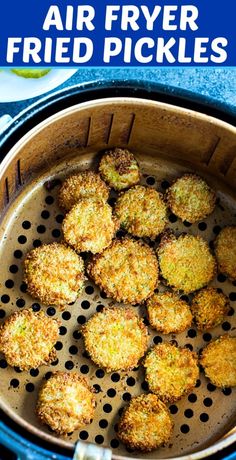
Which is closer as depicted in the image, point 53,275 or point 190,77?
point 53,275

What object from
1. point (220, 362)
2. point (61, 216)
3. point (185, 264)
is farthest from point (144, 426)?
point (61, 216)

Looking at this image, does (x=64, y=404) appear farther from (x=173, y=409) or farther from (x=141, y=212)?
(x=141, y=212)

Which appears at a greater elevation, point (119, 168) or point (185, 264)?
point (119, 168)

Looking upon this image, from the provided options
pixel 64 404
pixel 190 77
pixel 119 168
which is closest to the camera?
pixel 64 404

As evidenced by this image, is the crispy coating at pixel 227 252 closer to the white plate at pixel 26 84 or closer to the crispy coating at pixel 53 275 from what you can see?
the crispy coating at pixel 53 275

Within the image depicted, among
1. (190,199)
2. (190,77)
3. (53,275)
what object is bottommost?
(53,275)

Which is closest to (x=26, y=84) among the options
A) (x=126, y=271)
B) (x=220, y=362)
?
(x=126, y=271)

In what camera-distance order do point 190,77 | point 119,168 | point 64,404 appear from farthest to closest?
point 190,77, point 119,168, point 64,404
